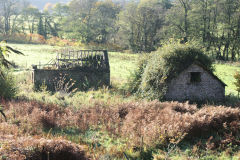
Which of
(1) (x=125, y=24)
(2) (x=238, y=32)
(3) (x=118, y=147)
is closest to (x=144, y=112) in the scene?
(3) (x=118, y=147)

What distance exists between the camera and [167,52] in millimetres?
18109

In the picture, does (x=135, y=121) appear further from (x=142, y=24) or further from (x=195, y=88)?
(x=142, y=24)

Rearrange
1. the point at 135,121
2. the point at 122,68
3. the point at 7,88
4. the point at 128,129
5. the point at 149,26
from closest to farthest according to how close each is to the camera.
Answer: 1. the point at 128,129
2. the point at 135,121
3. the point at 7,88
4. the point at 122,68
5. the point at 149,26

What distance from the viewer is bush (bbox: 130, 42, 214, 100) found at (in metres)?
17.4

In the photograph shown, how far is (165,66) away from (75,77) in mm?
8359

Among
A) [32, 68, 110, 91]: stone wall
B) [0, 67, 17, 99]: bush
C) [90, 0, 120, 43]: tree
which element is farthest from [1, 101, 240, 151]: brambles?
[90, 0, 120, 43]: tree

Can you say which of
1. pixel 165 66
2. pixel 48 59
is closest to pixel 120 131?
pixel 165 66

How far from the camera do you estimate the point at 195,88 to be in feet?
59.8

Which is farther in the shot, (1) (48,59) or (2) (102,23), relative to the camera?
(2) (102,23)

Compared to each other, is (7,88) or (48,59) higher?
(48,59)

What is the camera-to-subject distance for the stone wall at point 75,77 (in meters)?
20.5

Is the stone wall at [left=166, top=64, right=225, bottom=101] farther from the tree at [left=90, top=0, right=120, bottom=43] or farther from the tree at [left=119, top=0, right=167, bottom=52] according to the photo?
the tree at [left=90, top=0, right=120, bottom=43]

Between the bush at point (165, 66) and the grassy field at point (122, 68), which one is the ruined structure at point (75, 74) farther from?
the bush at point (165, 66)

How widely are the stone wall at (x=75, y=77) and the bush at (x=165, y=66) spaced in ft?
14.7
